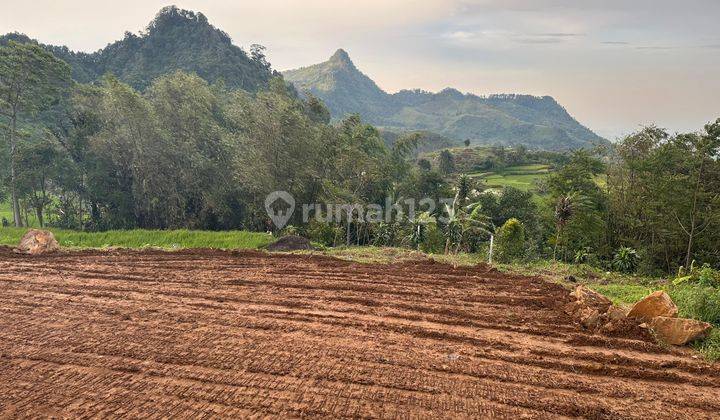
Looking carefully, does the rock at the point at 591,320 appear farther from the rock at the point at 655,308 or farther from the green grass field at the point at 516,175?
the green grass field at the point at 516,175

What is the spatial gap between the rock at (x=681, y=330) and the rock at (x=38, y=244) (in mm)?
18252

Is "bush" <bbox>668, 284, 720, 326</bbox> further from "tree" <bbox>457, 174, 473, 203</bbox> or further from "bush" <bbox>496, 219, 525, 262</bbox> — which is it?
"tree" <bbox>457, 174, 473, 203</bbox>

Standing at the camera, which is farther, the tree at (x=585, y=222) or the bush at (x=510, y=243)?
the tree at (x=585, y=222)

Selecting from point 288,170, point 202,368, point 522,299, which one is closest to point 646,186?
point 522,299

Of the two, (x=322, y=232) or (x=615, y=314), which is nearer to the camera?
(x=615, y=314)

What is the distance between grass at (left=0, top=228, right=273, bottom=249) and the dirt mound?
1.04 meters

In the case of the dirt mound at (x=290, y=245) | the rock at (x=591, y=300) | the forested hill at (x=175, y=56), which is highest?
the forested hill at (x=175, y=56)

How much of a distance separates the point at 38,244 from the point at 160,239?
508 centimetres

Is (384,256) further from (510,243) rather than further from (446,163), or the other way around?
(446,163)

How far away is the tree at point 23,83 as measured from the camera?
82.0ft

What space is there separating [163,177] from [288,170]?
761 cm

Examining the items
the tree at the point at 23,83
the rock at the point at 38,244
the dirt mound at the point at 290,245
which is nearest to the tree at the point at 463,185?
the dirt mound at the point at 290,245

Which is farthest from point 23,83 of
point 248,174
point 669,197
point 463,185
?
point 669,197

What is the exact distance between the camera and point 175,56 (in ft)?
234
